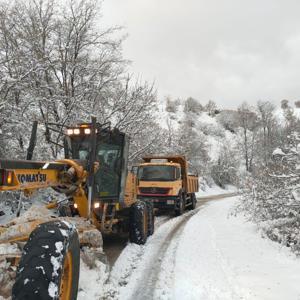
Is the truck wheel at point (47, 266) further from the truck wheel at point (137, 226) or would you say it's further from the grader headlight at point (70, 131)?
the truck wheel at point (137, 226)

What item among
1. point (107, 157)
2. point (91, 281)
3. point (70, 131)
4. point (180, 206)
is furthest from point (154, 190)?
point (91, 281)

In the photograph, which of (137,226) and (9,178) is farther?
(137,226)

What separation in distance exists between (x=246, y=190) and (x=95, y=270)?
792cm

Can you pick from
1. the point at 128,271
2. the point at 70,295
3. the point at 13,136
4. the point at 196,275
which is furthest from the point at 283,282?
the point at 13,136

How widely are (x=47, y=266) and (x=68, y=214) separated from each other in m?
4.20

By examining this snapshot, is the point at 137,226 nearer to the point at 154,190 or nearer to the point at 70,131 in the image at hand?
the point at 70,131

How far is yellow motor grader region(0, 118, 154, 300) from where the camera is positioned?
13.7 ft

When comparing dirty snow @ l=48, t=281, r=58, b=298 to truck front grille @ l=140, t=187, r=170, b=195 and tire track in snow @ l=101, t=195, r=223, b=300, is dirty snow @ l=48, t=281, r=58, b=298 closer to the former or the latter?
tire track in snow @ l=101, t=195, r=223, b=300

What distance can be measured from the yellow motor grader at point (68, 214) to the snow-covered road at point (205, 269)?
0.83 meters

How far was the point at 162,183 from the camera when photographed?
18.6m

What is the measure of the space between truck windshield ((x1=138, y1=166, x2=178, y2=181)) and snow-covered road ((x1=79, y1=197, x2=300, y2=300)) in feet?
21.7

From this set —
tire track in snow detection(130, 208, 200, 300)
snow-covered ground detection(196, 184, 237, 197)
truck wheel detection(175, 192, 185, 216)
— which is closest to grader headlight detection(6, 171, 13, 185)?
tire track in snow detection(130, 208, 200, 300)

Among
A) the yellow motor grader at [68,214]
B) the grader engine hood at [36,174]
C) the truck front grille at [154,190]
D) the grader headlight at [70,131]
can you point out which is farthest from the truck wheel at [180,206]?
the grader engine hood at [36,174]

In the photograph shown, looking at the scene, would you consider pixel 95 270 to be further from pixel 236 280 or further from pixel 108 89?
pixel 108 89
